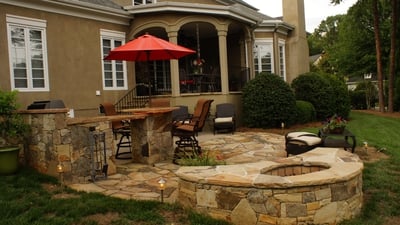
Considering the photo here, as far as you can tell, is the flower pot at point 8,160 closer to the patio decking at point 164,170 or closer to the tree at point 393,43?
the patio decking at point 164,170

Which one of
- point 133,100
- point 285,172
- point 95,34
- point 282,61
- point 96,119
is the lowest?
point 285,172

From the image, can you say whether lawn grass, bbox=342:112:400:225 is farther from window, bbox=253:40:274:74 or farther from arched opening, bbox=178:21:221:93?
window, bbox=253:40:274:74

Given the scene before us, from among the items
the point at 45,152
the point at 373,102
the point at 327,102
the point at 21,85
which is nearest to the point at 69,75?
the point at 21,85

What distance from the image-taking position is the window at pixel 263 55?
15.9 meters

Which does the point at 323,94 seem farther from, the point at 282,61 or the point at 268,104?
the point at 268,104

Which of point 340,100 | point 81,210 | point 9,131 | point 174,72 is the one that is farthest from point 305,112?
point 81,210

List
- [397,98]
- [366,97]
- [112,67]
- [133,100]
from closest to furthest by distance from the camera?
1. [112,67]
2. [133,100]
3. [397,98]
4. [366,97]

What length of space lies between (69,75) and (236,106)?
A: 5905 millimetres

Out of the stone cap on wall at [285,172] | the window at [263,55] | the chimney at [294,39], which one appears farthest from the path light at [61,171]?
the chimney at [294,39]

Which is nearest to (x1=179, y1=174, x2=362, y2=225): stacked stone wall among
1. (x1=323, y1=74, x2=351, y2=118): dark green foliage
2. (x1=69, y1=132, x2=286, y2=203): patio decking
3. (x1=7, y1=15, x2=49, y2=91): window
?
(x1=69, y1=132, x2=286, y2=203): patio decking

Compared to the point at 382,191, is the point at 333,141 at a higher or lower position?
higher

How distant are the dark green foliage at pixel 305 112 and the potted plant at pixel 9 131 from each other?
374 inches

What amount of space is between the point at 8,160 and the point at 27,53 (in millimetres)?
4905

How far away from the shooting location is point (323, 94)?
14.4 metres
